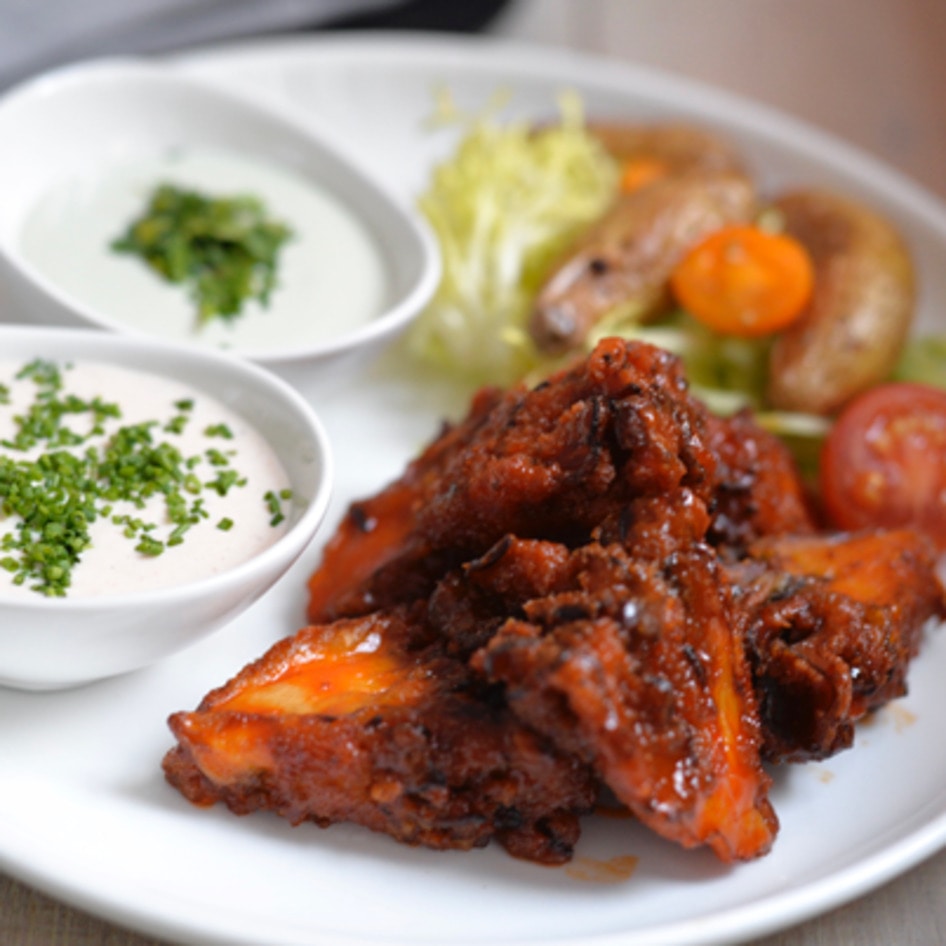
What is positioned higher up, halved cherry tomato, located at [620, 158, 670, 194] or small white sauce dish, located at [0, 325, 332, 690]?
small white sauce dish, located at [0, 325, 332, 690]

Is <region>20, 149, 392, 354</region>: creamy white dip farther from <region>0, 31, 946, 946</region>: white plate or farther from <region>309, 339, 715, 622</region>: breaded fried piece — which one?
A: <region>309, 339, 715, 622</region>: breaded fried piece

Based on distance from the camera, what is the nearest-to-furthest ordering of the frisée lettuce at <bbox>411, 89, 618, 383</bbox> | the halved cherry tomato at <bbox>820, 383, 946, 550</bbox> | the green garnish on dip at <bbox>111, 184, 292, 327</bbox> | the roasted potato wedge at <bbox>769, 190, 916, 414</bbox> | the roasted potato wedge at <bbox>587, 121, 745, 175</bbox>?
the halved cherry tomato at <bbox>820, 383, 946, 550</bbox>
the green garnish on dip at <bbox>111, 184, 292, 327</bbox>
the roasted potato wedge at <bbox>769, 190, 916, 414</bbox>
the frisée lettuce at <bbox>411, 89, 618, 383</bbox>
the roasted potato wedge at <bbox>587, 121, 745, 175</bbox>

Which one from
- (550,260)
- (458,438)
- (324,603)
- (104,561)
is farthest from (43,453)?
(550,260)

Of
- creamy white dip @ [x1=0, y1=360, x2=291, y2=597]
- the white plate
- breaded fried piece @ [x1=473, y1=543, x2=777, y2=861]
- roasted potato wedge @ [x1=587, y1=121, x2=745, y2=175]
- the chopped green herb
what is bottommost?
the white plate

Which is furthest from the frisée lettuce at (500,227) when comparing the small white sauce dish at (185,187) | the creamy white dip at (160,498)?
the creamy white dip at (160,498)

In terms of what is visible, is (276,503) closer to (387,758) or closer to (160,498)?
(160,498)

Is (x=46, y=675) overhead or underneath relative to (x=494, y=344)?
overhead

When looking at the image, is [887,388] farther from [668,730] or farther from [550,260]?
[668,730]

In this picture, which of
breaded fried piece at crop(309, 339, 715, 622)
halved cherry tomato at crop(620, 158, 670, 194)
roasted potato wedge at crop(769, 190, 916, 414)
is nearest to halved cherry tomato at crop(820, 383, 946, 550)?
roasted potato wedge at crop(769, 190, 916, 414)
